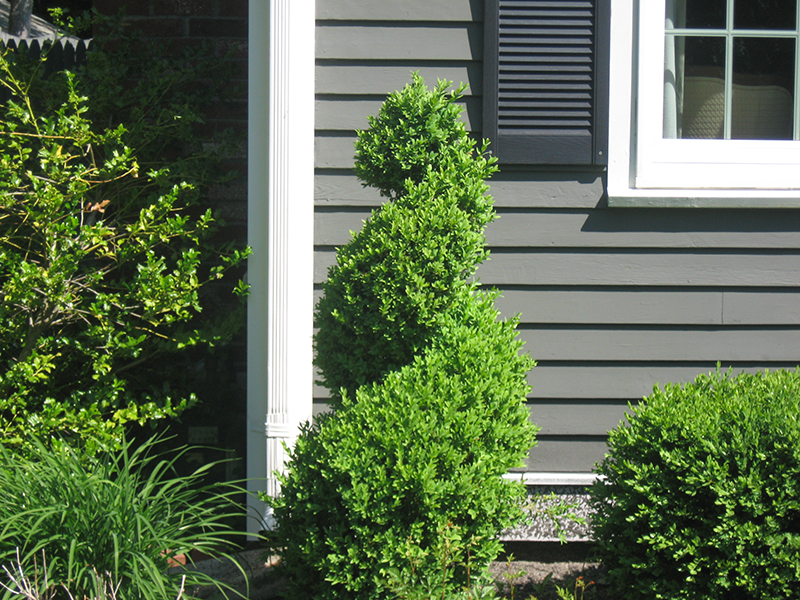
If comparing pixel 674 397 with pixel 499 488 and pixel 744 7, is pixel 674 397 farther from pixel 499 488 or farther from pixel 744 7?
pixel 744 7

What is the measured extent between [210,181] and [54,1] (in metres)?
12.0

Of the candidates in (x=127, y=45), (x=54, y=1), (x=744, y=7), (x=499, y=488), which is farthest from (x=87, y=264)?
(x=54, y=1)

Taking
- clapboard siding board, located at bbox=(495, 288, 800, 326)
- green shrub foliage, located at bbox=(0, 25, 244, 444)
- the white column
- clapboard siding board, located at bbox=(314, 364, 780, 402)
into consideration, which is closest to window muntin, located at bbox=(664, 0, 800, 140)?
clapboard siding board, located at bbox=(495, 288, 800, 326)

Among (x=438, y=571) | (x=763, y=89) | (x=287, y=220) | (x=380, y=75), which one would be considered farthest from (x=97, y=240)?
(x=763, y=89)

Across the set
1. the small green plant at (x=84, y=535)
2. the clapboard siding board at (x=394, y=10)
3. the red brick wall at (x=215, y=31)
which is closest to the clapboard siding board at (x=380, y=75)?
the clapboard siding board at (x=394, y=10)

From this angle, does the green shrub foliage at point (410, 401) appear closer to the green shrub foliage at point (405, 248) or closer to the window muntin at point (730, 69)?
the green shrub foliage at point (405, 248)

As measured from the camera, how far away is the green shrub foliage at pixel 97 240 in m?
2.80

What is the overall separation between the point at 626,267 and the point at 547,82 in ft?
3.11

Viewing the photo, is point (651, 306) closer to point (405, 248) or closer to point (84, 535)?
point (405, 248)

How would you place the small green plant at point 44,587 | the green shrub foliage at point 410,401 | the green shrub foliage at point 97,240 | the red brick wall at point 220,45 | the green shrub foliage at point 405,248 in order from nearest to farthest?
the small green plant at point 44,587 < the green shrub foliage at point 410,401 < the green shrub foliage at point 405,248 < the green shrub foliage at point 97,240 < the red brick wall at point 220,45

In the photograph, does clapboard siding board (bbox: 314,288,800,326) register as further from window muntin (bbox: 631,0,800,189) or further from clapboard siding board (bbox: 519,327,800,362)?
window muntin (bbox: 631,0,800,189)

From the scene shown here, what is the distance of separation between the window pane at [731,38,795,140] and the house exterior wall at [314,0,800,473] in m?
0.44

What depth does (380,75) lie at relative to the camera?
2951 millimetres

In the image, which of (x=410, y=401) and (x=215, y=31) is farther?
(x=215, y=31)
